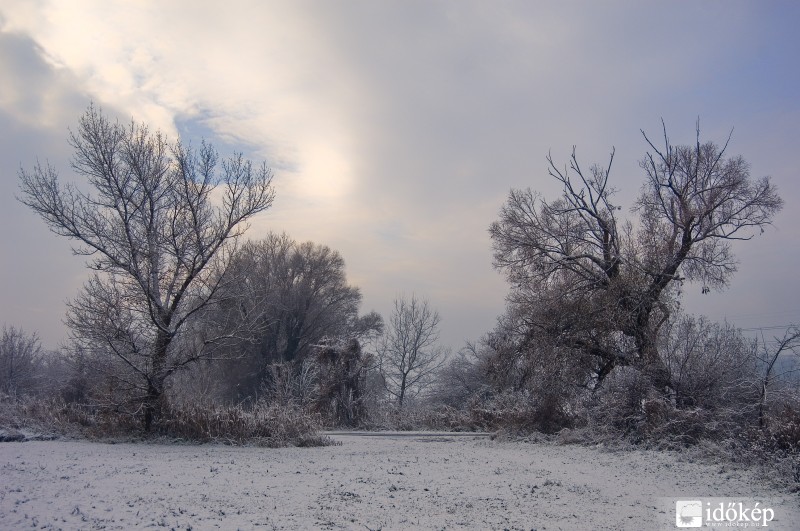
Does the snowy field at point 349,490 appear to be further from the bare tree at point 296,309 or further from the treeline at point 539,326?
the bare tree at point 296,309

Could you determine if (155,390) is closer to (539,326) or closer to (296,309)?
(539,326)

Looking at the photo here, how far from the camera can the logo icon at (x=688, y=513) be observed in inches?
282

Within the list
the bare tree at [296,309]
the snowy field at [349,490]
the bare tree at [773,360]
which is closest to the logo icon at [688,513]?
the snowy field at [349,490]

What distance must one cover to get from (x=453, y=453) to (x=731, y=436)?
260 inches

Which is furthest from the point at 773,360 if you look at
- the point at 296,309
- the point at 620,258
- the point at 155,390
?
the point at 296,309

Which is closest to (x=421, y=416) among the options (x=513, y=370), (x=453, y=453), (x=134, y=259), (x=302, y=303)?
(x=513, y=370)

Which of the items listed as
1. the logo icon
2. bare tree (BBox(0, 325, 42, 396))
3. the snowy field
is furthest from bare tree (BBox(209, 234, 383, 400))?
the logo icon

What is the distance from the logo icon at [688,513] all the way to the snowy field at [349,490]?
12cm

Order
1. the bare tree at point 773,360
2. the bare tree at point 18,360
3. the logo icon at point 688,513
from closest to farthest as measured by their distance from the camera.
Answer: the logo icon at point 688,513, the bare tree at point 773,360, the bare tree at point 18,360

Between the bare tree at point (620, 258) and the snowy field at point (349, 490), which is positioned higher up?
the bare tree at point (620, 258)

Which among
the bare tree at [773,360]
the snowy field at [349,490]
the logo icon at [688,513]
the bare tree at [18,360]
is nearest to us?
the snowy field at [349,490]

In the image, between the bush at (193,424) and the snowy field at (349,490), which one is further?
the bush at (193,424)

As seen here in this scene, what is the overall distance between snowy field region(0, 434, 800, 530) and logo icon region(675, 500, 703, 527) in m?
0.12

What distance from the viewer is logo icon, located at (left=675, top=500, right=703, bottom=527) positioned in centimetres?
716
